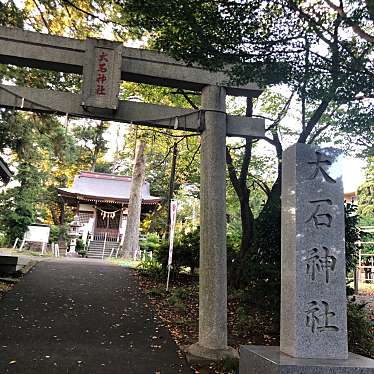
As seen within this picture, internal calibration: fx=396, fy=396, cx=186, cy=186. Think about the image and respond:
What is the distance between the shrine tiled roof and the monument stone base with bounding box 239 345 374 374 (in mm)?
23298

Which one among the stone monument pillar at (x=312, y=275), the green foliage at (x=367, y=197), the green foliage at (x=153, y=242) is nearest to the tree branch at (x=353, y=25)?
the stone monument pillar at (x=312, y=275)

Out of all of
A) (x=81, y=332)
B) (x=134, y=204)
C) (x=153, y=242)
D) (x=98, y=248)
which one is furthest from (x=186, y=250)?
(x=98, y=248)

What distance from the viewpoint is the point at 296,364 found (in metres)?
3.59

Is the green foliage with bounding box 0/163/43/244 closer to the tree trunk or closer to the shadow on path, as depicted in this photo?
the tree trunk

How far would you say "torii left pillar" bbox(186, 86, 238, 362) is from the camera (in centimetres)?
602

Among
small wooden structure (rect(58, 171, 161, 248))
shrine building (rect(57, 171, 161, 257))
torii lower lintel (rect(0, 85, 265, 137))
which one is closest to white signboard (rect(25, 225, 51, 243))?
shrine building (rect(57, 171, 161, 257))

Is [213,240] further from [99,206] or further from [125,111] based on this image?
[99,206]

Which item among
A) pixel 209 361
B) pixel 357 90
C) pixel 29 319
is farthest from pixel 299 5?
pixel 29 319

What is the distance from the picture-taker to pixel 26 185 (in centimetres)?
2128

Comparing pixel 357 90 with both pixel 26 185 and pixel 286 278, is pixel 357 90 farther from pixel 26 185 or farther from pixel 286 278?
pixel 26 185

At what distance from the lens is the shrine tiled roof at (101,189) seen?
28.1 meters

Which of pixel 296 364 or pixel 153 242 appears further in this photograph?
pixel 153 242

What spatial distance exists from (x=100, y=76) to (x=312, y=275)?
4379 mm

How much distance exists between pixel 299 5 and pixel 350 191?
102ft
